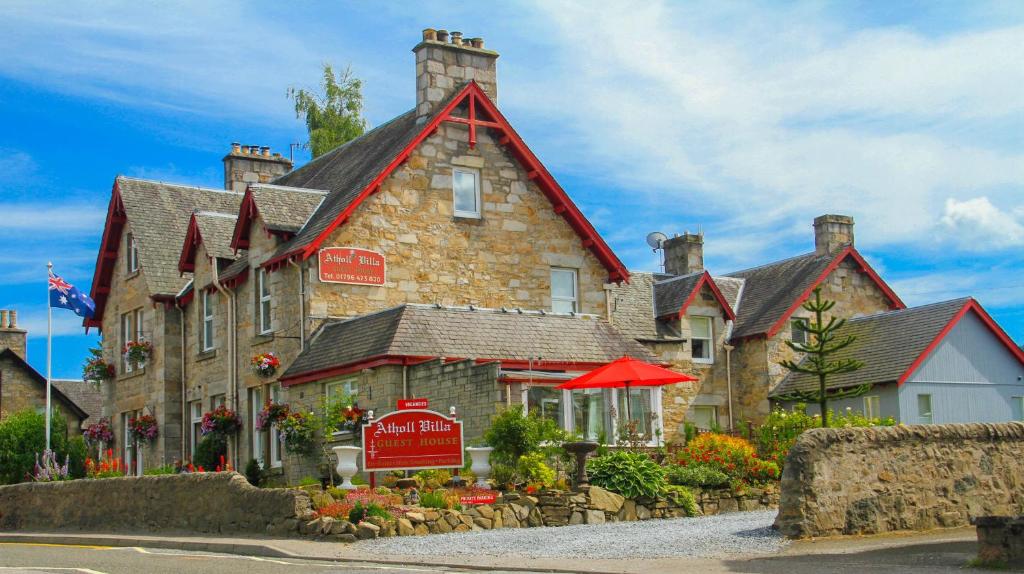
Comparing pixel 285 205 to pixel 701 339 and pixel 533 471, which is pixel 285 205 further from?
Result: pixel 701 339

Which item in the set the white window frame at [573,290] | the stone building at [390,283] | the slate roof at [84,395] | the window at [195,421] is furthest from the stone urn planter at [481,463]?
the slate roof at [84,395]

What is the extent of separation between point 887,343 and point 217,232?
19.0 m

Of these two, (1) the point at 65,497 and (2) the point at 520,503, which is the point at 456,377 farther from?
(1) the point at 65,497

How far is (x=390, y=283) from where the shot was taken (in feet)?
102

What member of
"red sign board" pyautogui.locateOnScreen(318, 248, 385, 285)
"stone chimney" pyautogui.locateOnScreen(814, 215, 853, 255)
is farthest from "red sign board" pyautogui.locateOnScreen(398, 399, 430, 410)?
"stone chimney" pyautogui.locateOnScreen(814, 215, 853, 255)

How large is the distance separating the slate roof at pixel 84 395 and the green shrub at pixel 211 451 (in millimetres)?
23778

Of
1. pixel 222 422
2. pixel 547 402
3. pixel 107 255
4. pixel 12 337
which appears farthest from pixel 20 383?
pixel 547 402

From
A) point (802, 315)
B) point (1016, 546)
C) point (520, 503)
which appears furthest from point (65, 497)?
point (802, 315)

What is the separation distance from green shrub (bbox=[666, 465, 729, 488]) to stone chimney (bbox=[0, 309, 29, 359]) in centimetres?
3507

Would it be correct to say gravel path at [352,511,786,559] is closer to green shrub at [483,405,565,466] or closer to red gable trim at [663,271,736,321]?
green shrub at [483,405,565,466]

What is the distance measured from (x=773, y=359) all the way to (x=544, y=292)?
29.7 ft

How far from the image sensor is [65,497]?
26.7 metres

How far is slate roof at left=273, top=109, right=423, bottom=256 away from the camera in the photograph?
31.0 meters

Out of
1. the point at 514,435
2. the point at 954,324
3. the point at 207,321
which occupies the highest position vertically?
the point at 207,321
